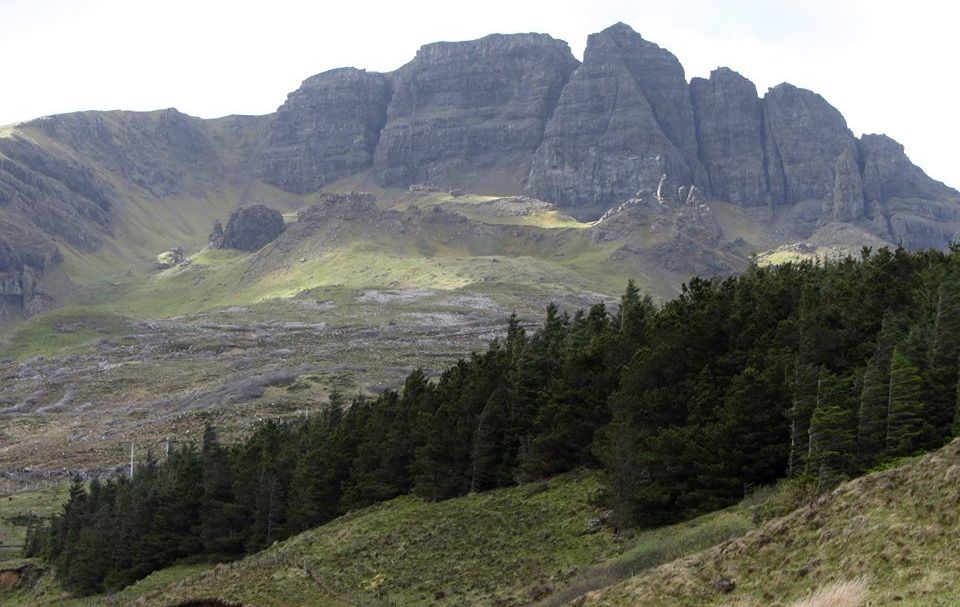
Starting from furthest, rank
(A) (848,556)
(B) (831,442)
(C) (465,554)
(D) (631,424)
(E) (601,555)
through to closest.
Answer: (D) (631,424) → (C) (465,554) → (E) (601,555) → (B) (831,442) → (A) (848,556)

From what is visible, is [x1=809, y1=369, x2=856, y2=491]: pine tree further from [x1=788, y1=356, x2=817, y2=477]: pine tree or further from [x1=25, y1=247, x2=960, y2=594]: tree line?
[x1=788, y1=356, x2=817, y2=477]: pine tree

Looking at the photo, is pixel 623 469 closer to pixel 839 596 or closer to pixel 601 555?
pixel 601 555

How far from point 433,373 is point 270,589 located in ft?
477

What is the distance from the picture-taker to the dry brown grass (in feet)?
80.8

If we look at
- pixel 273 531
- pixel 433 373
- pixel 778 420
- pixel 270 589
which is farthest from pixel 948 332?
pixel 433 373

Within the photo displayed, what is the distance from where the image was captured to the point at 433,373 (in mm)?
→ 195500

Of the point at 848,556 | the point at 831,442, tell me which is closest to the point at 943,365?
the point at 831,442

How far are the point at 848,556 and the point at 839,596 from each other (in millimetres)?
3299

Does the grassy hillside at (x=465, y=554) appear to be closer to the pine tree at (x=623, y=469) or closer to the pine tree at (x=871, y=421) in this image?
the pine tree at (x=623, y=469)

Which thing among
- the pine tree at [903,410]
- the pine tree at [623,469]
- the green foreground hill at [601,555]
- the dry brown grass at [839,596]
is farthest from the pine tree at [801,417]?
the dry brown grass at [839,596]

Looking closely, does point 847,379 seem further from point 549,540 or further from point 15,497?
point 15,497

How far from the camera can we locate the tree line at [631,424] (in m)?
47.3

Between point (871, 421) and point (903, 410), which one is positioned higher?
point (903, 410)

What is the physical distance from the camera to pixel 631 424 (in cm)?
5212
